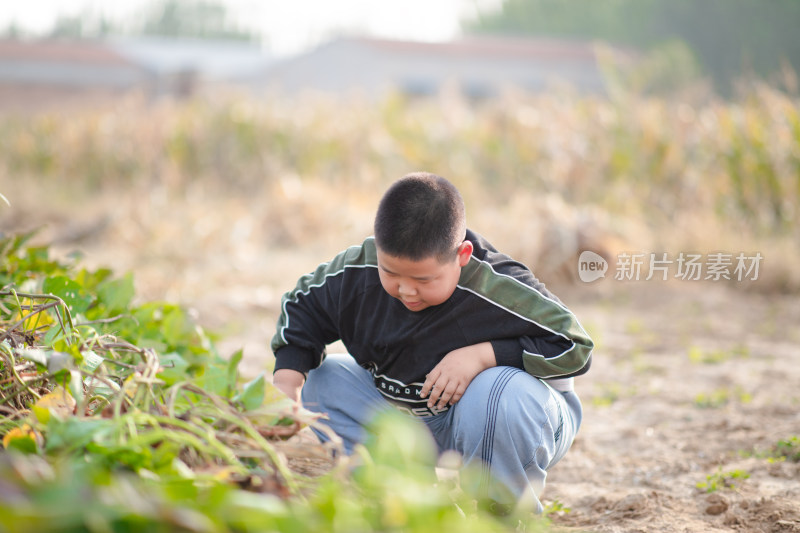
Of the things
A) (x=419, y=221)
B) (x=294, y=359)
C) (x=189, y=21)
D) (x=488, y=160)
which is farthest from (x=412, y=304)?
(x=189, y=21)

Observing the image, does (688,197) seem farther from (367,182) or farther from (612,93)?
(367,182)

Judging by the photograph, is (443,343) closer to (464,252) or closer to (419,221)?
(464,252)

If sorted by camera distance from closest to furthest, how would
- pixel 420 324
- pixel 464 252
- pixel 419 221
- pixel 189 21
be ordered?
pixel 419 221, pixel 464 252, pixel 420 324, pixel 189 21

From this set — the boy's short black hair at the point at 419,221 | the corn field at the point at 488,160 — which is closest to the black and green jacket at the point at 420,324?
the boy's short black hair at the point at 419,221

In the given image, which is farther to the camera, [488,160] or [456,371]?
[488,160]

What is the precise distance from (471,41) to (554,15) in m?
15.1

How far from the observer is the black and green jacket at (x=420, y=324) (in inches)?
78.2

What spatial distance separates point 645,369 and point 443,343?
257cm

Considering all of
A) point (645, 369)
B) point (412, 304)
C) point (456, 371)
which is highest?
point (412, 304)

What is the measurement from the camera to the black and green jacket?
1.99 metres

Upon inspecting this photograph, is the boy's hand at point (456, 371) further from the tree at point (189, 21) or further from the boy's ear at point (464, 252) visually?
the tree at point (189, 21)

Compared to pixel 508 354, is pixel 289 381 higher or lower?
lower

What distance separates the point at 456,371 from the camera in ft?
6.56

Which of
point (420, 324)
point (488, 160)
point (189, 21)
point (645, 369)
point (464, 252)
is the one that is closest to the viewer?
point (464, 252)
